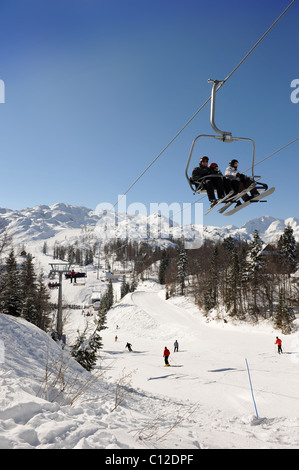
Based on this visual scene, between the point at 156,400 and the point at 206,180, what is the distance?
30.7 feet

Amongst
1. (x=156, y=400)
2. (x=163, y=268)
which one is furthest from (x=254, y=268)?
(x=163, y=268)

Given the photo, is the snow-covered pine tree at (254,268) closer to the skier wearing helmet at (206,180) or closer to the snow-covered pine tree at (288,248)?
the snow-covered pine tree at (288,248)

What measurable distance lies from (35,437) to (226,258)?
62575 millimetres

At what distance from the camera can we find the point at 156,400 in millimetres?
10688

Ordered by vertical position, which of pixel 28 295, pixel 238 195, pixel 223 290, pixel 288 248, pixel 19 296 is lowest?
pixel 223 290

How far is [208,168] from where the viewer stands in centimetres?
750

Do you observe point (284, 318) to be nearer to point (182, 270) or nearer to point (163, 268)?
point (182, 270)

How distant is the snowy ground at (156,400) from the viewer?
13.4 ft

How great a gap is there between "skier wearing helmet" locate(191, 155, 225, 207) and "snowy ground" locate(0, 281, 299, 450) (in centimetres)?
574

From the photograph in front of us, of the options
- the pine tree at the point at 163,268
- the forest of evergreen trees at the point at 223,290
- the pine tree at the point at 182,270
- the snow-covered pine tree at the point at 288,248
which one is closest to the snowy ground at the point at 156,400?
the forest of evergreen trees at the point at 223,290

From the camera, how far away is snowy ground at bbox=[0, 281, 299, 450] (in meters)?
4.08
